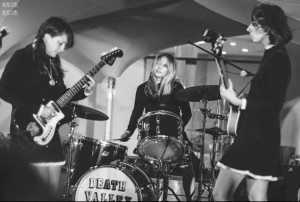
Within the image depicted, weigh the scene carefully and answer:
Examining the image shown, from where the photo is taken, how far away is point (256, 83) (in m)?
2.49

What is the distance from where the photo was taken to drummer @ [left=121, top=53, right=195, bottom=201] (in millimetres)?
4117

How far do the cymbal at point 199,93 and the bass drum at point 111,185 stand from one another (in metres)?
0.81

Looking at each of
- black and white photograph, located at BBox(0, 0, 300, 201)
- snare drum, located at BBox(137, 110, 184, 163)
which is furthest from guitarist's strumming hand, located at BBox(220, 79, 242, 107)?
snare drum, located at BBox(137, 110, 184, 163)

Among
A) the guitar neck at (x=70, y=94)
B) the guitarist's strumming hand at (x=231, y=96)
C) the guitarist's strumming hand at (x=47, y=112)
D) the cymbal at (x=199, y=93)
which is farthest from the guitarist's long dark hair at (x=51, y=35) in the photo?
the guitarist's strumming hand at (x=231, y=96)

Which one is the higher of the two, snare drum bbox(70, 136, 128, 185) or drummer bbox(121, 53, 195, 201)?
drummer bbox(121, 53, 195, 201)

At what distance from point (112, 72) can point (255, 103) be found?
209 inches

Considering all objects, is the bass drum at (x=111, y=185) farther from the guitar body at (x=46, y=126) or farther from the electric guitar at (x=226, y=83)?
the electric guitar at (x=226, y=83)

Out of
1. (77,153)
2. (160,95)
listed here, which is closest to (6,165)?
(77,153)

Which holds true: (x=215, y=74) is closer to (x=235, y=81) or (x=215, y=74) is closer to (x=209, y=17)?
(x=209, y=17)

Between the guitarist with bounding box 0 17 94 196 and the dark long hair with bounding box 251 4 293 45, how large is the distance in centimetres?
138

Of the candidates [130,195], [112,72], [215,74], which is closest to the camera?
[130,195]

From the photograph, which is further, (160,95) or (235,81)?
(235,81)

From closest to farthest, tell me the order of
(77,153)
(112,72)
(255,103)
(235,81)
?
(255,103), (77,153), (235,81), (112,72)

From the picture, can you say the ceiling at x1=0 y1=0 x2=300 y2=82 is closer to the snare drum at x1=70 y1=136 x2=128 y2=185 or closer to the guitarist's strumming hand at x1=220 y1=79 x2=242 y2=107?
the snare drum at x1=70 y1=136 x2=128 y2=185
